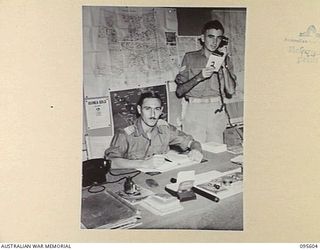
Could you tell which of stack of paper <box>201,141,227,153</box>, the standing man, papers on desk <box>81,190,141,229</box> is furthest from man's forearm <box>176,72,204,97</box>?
papers on desk <box>81,190,141,229</box>

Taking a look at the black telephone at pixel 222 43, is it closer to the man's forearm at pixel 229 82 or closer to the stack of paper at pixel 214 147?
the man's forearm at pixel 229 82

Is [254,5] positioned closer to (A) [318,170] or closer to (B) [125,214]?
(A) [318,170]

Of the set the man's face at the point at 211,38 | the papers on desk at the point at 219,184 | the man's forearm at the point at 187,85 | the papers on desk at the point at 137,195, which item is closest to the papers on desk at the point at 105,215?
the papers on desk at the point at 137,195

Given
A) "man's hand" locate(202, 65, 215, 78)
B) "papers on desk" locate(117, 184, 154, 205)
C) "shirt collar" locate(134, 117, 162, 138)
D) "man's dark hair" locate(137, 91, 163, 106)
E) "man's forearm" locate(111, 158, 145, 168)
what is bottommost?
"papers on desk" locate(117, 184, 154, 205)

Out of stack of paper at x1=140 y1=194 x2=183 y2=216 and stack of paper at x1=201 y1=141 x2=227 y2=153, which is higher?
stack of paper at x1=201 y1=141 x2=227 y2=153

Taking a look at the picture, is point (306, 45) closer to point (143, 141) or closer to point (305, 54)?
point (305, 54)

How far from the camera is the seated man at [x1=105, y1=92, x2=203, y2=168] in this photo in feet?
2.54

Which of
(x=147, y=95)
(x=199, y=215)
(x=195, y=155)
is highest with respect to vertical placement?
(x=147, y=95)

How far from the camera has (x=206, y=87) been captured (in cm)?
78

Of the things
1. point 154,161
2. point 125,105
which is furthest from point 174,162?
point 125,105

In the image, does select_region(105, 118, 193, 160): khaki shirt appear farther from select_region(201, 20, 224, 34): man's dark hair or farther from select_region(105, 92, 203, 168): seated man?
select_region(201, 20, 224, 34): man's dark hair

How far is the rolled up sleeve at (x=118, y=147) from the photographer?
2.53ft

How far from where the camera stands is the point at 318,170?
2.52ft

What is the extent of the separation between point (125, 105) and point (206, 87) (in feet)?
0.51
